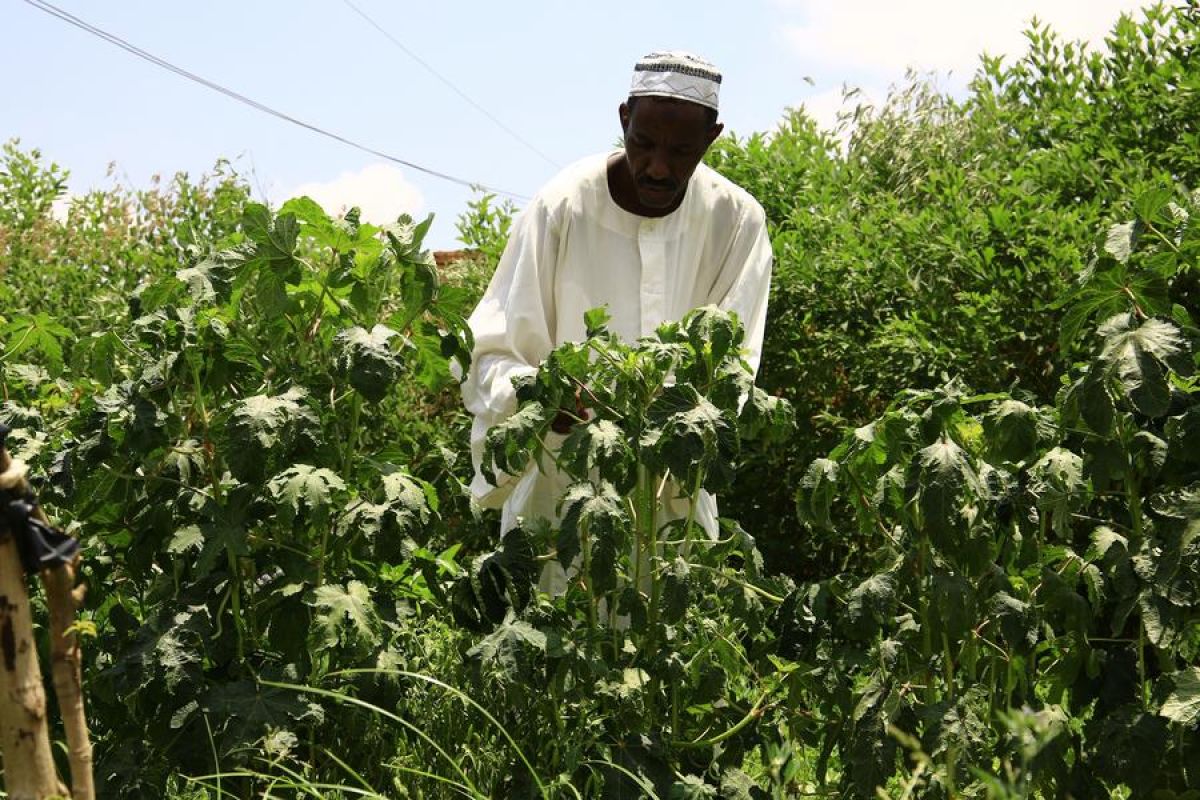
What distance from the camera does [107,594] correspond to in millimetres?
3691

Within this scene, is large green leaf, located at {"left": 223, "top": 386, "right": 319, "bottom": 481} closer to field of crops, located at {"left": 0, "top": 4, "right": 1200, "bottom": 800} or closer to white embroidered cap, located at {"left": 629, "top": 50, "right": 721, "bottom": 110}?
field of crops, located at {"left": 0, "top": 4, "right": 1200, "bottom": 800}

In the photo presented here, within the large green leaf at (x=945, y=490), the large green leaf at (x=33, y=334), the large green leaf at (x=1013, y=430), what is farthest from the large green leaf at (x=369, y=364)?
the large green leaf at (x=1013, y=430)

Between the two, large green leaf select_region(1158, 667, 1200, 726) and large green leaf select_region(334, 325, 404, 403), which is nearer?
large green leaf select_region(1158, 667, 1200, 726)

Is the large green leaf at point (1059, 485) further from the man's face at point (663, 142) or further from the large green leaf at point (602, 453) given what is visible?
the man's face at point (663, 142)

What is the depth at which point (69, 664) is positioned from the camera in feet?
7.03

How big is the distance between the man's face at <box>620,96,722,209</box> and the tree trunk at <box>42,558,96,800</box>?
6.70 feet

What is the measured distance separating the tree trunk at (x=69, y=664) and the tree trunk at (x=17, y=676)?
0.11 feet

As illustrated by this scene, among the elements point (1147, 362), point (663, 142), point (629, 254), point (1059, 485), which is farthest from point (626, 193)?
point (1147, 362)

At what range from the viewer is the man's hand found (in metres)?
3.27

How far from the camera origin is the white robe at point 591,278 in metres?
3.99

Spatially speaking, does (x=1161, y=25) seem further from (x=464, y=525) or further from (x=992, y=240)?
(x=464, y=525)

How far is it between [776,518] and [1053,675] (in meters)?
3.53

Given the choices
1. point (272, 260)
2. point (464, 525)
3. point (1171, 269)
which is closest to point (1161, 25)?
point (464, 525)

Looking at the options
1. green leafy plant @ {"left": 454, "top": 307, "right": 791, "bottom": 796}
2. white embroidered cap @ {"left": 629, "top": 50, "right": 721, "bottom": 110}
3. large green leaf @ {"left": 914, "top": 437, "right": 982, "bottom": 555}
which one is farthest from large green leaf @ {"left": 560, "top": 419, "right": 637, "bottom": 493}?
white embroidered cap @ {"left": 629, "top": 50, "right": 721, "bottom": 110}
